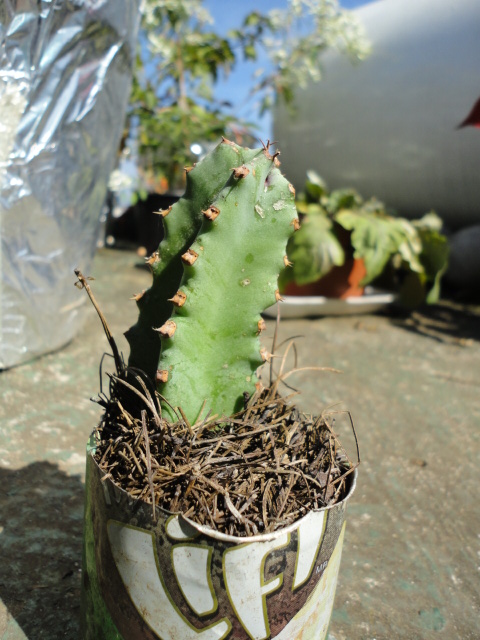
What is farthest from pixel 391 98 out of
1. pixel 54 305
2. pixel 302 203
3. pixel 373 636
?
pixel 373 636

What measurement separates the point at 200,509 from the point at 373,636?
1.82ft

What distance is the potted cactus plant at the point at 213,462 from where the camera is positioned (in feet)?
2.38

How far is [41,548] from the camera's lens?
1.17 metres

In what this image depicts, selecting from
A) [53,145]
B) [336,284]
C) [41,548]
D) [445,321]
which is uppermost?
[53,145]

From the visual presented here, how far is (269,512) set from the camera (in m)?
0.75

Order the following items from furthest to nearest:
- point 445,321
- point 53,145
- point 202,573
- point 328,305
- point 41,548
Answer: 1. point 445,321
2. point 328,305
3. point 53,145
4. point 41,548
5. point 202,573

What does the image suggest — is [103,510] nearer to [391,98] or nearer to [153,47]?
[153,47]

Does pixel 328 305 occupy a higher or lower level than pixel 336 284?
lower

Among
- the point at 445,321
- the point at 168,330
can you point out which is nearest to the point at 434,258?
the point at 445,321

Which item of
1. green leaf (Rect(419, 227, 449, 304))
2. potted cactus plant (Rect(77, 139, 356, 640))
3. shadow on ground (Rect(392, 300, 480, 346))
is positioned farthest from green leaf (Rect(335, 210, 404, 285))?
potted cactus plant (Rect(77, 139, 356, 640))

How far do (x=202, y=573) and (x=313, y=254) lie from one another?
2.15 metres

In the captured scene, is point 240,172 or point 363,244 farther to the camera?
point 363,244

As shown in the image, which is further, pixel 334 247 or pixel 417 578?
pixel 334 247

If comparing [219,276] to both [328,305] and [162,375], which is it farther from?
[328,305]
